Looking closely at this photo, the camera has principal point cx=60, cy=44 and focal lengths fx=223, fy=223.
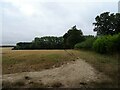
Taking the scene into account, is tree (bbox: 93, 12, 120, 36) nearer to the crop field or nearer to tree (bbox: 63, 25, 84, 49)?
tree (bbox: 63, 25, 84, 49)

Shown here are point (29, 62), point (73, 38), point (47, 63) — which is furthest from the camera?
point (73, 38)

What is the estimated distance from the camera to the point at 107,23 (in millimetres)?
43906

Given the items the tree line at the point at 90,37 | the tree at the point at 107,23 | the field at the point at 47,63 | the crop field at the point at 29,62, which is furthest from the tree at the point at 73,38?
the field at the point at 47,63

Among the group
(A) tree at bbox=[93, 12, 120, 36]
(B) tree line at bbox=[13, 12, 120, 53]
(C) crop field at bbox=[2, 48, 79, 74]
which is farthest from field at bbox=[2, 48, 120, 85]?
(A) tree at bbox=[93, 12, 120, 36]

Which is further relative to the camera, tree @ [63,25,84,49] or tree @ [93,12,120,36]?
tree @ [63,25,84,49]

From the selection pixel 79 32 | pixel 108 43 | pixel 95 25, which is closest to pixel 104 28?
pixel 95 25

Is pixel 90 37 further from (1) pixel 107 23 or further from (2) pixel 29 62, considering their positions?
(2) pixel 29 62

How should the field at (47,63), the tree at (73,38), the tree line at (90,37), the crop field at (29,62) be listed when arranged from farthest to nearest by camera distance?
the tree at (73,38), the tree line at (90,37), the crop field at (29,62), the field at (47,63)

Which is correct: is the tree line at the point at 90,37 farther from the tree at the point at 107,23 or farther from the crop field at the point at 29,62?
the crop field at the point at 29,62

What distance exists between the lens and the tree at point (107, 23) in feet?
137

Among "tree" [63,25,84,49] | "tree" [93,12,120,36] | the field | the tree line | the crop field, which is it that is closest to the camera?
the field

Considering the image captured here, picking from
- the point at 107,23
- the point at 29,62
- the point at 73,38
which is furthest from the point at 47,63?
the point at 73,38

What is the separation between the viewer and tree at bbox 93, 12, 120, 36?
41.6 metres

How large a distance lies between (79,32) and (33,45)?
36.8 feet
